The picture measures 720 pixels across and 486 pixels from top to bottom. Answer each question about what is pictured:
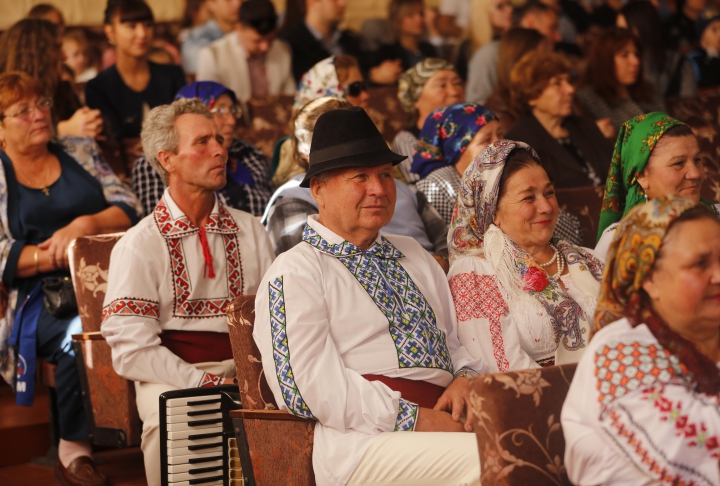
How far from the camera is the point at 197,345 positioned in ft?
9.21

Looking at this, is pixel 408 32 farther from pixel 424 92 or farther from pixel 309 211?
pixel 309 211

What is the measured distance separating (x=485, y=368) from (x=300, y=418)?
0.53 meters

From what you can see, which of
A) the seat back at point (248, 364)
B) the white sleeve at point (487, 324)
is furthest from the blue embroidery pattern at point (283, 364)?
the white sleeve at point (487, 324)

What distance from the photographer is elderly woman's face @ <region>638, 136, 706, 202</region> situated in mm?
2740

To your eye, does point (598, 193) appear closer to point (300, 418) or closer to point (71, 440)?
point (300, 418)

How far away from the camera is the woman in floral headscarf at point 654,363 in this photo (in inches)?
59.5

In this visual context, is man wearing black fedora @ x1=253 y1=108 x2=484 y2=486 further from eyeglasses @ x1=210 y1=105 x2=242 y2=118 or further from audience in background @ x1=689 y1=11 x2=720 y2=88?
audience in background @ x1=689 y1=11 x2=720 y2=88

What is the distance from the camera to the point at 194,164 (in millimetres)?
2869

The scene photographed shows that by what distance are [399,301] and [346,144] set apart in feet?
1.39

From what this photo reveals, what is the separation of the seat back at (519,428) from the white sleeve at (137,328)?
1.20m

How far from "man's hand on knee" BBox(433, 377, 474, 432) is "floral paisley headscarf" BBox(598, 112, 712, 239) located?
1.01m

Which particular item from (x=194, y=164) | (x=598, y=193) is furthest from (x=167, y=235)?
(x=598, y=193)

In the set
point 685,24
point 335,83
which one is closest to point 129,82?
point 335,83

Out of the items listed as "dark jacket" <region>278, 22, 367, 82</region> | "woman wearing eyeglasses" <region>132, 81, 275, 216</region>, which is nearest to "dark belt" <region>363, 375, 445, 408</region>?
"woman wearing eyeglasses" <region>132, 81, 275, 216</region>
